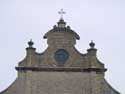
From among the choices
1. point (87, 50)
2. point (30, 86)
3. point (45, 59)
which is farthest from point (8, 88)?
point (87, 50)

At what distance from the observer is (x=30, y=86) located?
20.2 metres

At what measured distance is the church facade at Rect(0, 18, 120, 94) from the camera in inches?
797

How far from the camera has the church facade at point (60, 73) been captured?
20250mm

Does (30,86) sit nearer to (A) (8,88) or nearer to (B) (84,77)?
(A) (8,88)

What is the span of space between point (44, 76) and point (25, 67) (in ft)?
4.64

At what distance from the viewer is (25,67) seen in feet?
67.2

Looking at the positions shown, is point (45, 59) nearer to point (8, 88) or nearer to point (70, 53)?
point (70, 53)

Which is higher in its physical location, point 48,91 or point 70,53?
point 70,53

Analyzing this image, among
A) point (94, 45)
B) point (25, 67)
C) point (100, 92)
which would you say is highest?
point (94, 45)

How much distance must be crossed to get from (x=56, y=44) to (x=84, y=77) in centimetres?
307

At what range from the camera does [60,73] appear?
67.5ft

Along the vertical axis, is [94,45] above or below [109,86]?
above

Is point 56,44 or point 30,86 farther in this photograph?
point 56,44

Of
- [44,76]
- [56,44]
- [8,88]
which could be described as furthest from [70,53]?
[8,88]
